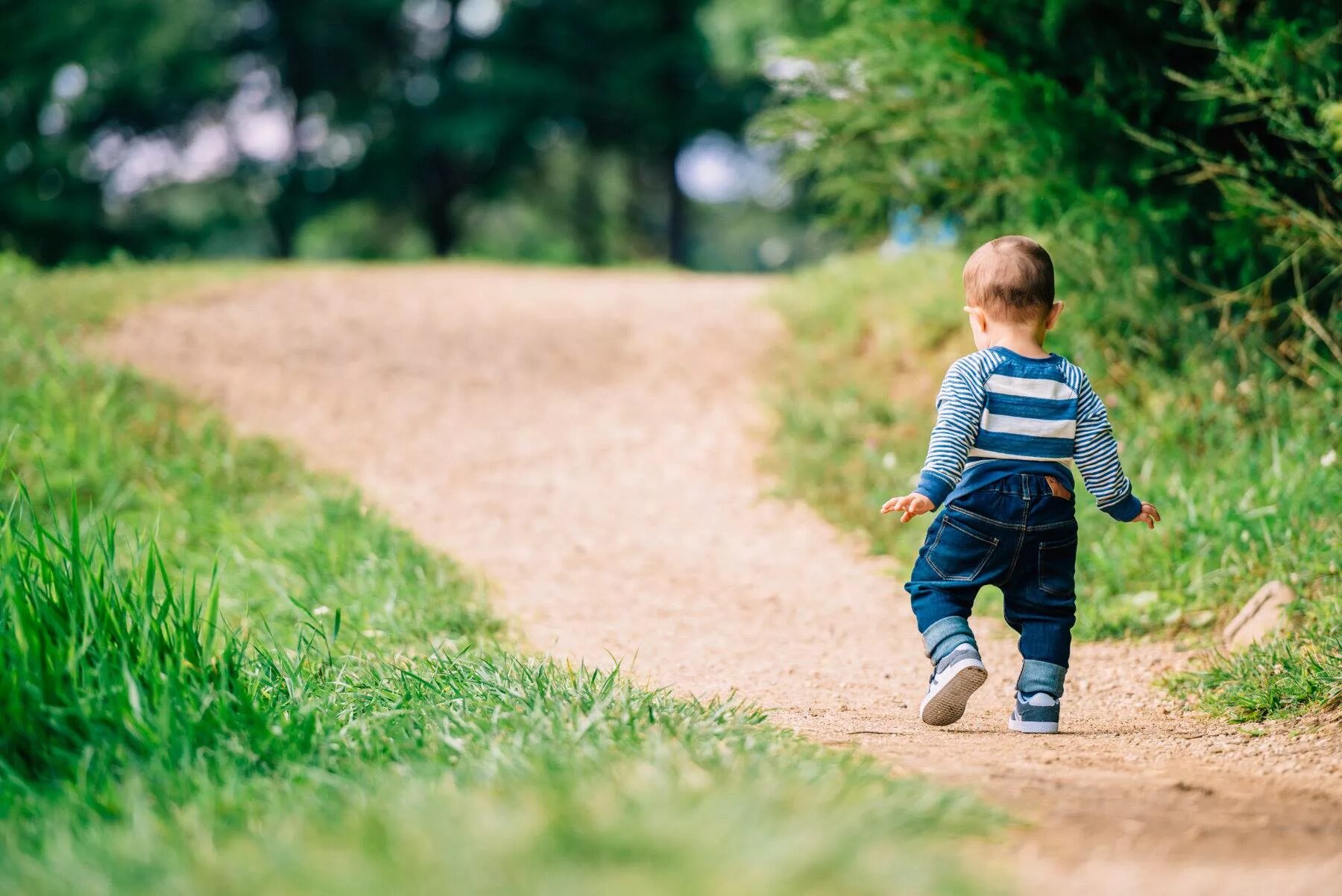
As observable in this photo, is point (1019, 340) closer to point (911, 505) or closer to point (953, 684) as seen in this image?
point (911, 505)

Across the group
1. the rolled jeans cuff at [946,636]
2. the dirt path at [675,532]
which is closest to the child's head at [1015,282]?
the rolled jeans cuff at [946,636]

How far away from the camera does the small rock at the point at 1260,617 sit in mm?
4059

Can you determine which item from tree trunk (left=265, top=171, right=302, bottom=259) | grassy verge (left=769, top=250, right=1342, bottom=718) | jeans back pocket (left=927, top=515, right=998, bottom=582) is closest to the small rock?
grassy verge (left=769, top=250, right=1342, bottom=718)

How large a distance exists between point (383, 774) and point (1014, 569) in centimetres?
184

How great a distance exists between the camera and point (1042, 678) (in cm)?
329

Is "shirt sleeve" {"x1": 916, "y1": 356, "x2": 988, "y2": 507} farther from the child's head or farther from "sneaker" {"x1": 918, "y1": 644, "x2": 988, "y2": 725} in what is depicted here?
"sneaker" {"x1": 918, "y1": 644, "x2": 988, "y2": 725}

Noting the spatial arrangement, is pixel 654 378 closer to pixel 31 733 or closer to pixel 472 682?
pixel 472 682

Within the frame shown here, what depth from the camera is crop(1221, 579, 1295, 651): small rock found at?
4.06 meters

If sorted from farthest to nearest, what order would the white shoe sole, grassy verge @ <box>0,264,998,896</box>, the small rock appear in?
the small rock < the white shoe sole < grassy verge @ <box>0,264,998,896</box>

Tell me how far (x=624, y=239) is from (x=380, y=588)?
931 inches

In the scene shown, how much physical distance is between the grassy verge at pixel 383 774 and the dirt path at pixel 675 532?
1.10ft

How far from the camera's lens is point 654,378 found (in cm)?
843

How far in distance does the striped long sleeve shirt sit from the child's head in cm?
11

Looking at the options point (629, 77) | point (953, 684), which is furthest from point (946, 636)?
point (629, 77)
